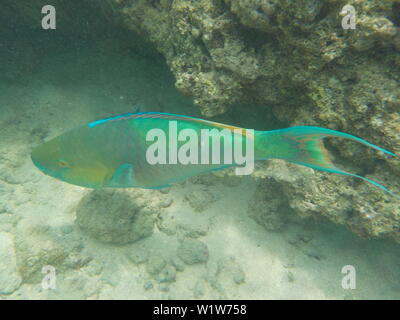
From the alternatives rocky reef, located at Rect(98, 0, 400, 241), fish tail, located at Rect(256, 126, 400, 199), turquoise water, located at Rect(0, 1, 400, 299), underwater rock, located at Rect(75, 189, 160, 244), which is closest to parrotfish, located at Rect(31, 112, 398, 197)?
fish tail, located at Rect(256, 126, 400, 199)

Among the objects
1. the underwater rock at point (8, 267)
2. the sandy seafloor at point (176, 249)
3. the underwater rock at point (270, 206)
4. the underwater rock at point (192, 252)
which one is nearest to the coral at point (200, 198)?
the sandy seafloor at point (176, 249)

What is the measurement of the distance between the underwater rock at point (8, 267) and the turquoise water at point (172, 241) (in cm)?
1

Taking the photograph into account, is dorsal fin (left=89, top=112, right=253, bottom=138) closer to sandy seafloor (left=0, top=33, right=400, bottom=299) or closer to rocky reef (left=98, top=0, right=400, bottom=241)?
rocky reef (left=98, top=0, right=400, bottom=241)

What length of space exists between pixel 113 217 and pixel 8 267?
132 centimetres

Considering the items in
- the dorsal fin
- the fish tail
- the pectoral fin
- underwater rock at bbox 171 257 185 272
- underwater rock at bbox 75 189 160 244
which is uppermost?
the dorsal fin

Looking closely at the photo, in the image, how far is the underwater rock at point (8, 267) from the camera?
3.02 metres

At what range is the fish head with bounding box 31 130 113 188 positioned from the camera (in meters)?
2.28

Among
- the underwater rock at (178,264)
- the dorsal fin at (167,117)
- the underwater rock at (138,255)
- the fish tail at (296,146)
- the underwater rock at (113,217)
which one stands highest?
the dorsal fin at (167,117)

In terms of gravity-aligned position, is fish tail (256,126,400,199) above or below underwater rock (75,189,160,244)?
above

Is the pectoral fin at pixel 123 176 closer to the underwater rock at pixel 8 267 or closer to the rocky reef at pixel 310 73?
the rocky reef at pixel 310 73

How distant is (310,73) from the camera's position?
2.81 m

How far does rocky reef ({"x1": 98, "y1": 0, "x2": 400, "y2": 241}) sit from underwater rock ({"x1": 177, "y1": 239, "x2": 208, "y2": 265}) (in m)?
1.32
